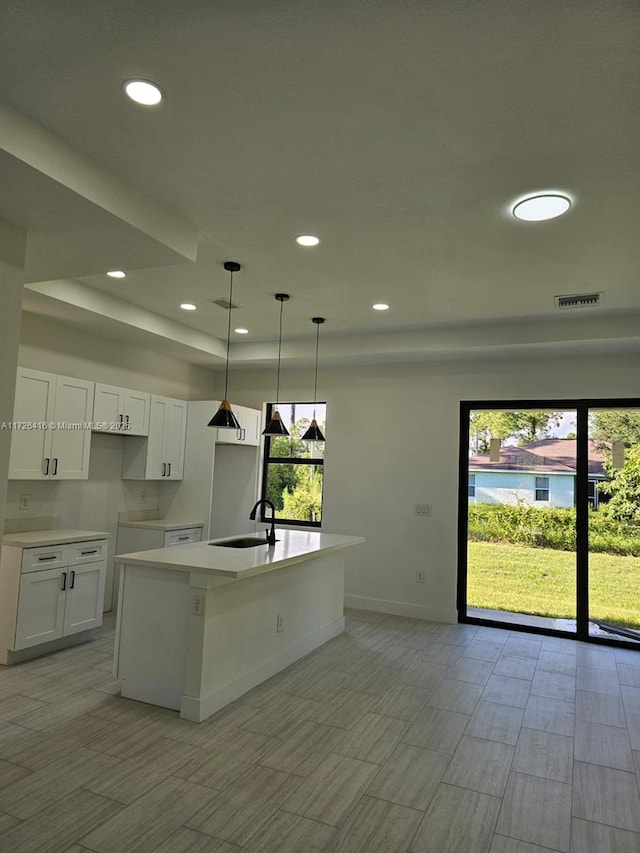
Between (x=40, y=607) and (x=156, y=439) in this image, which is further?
(x=156, y=439)

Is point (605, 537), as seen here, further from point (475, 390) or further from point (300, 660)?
point (300, 660)

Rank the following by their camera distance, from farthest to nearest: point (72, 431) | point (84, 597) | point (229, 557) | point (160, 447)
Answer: point (160, 447) < point (72, 431) < point (84, 597) < point (229, 557)

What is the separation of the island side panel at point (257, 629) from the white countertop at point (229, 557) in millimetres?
168

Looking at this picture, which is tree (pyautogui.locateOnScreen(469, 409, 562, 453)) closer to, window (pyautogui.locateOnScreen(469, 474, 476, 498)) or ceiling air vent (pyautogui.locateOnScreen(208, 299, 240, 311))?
window (pyautogui.locateOnScreen(469, 474, 476, 498))

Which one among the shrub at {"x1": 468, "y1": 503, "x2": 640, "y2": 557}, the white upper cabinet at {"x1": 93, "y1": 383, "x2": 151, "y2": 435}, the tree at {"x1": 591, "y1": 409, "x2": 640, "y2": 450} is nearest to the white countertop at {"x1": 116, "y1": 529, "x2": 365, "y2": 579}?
the white upper cabinet at {"x1": 93, "y1": 383, "x2": 151, "y2": 435}

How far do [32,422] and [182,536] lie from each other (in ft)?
6.57

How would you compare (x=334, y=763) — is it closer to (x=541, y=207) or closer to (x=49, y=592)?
(x=49, y=592)

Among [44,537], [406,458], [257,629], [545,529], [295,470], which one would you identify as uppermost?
[406,458]

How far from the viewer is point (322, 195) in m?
2.83

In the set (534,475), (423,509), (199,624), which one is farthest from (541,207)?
(423,509)

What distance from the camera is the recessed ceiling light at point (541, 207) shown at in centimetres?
277

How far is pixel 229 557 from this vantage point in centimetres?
359

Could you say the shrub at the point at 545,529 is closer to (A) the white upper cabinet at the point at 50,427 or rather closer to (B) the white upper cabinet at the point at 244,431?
(B) the white upper cabinet at the point at 244,431

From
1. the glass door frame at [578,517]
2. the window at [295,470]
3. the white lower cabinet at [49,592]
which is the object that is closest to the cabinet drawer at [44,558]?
the white lower cabinet at [49,592]
